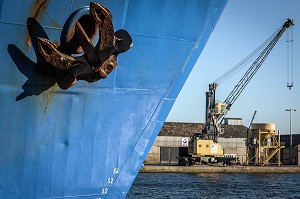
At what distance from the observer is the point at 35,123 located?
734 centimetres

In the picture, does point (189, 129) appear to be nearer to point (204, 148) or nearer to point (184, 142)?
point (184, 142)

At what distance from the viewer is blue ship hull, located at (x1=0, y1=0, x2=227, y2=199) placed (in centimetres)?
710

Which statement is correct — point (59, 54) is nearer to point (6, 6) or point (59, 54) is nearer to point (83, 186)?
point (6, 6)

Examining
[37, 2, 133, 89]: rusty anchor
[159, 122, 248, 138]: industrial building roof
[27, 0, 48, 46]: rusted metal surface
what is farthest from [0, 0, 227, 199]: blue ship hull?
[159, 122, 248, 138]: industrial building roof

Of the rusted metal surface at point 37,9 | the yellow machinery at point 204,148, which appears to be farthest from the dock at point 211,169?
the rusted metal surface at point 37,9

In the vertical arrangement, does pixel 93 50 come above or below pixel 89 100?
above

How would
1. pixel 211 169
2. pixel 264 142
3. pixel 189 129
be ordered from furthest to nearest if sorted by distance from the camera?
pixel 189 129 < pixel 264 142 < pixel 211 169

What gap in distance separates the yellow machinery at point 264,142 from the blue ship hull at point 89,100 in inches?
2688

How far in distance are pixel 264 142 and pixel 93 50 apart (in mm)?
72950

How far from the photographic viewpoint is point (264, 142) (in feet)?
255

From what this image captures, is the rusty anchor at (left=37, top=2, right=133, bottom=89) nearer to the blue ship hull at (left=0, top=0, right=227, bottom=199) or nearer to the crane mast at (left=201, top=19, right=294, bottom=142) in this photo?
the blue ship hull at (left=0, top=0, right=227, bottom=199)

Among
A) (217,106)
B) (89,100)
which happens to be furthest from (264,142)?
(89,100)

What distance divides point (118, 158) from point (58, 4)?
2.38m

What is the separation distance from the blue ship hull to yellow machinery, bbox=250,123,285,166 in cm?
6829
